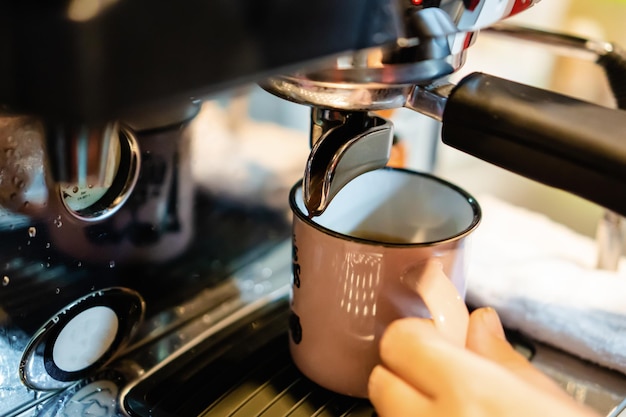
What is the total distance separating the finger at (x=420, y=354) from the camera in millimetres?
284

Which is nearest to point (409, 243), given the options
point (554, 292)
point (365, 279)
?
point (365, 279)

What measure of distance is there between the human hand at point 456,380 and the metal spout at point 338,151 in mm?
69

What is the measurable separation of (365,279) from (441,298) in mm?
39

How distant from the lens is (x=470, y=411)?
273mm

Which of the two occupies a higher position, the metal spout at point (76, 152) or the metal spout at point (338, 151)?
the metal spout at point (76, 152)

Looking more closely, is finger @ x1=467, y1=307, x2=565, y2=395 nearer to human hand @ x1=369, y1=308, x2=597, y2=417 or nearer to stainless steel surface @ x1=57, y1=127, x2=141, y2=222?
human hand @ x1=369, y1=308, x2=597, y2=417

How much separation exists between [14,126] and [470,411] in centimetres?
23

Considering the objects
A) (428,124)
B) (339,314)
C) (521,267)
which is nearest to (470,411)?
(339,314)

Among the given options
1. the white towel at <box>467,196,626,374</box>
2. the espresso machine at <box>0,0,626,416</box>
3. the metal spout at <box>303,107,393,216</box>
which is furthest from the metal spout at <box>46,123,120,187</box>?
the white towel at <box>467,196,626,374</box>

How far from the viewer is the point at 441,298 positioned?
32 cm

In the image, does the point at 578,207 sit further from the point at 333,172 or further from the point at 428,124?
the point at 333,172

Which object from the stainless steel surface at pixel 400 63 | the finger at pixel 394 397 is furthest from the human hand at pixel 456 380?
the stainless steel surface at pixel 400 63

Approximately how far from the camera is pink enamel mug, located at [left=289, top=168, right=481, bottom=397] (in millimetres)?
326

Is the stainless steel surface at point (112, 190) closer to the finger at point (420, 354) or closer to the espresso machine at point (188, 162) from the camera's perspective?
the espresso machine at point (188, 162)
